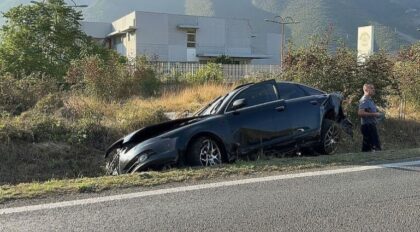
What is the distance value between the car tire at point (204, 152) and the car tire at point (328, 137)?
2.49 m

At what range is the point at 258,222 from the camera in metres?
5.47

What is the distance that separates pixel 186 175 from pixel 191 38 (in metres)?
52.0

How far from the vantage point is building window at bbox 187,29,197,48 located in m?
58.7

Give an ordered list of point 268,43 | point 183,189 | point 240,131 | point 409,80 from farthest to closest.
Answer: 1. point 268,43
2. point 409,80
3. point 240,131
4. point 183,189

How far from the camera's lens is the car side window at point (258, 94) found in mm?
10039

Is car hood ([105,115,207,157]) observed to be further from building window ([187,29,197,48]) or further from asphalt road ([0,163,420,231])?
building window ([187,29,197,48])

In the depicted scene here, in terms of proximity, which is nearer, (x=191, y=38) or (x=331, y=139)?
(x=331, y=139)

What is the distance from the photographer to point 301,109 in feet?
34.0

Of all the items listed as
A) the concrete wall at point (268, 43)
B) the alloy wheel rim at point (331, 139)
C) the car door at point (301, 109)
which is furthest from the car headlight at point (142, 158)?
the concrete wall at point (268, 43)

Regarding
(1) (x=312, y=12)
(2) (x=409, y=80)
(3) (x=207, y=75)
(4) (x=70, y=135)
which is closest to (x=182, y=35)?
(3) (x=207, y=75)

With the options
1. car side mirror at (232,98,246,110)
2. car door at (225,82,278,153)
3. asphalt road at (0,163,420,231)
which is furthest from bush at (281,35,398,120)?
asphalt road at (0,163,420,231)

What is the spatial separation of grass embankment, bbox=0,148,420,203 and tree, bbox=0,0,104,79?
20.5 meters

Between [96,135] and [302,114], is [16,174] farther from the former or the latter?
[302,114]

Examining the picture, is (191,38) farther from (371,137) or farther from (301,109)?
(301,109)
